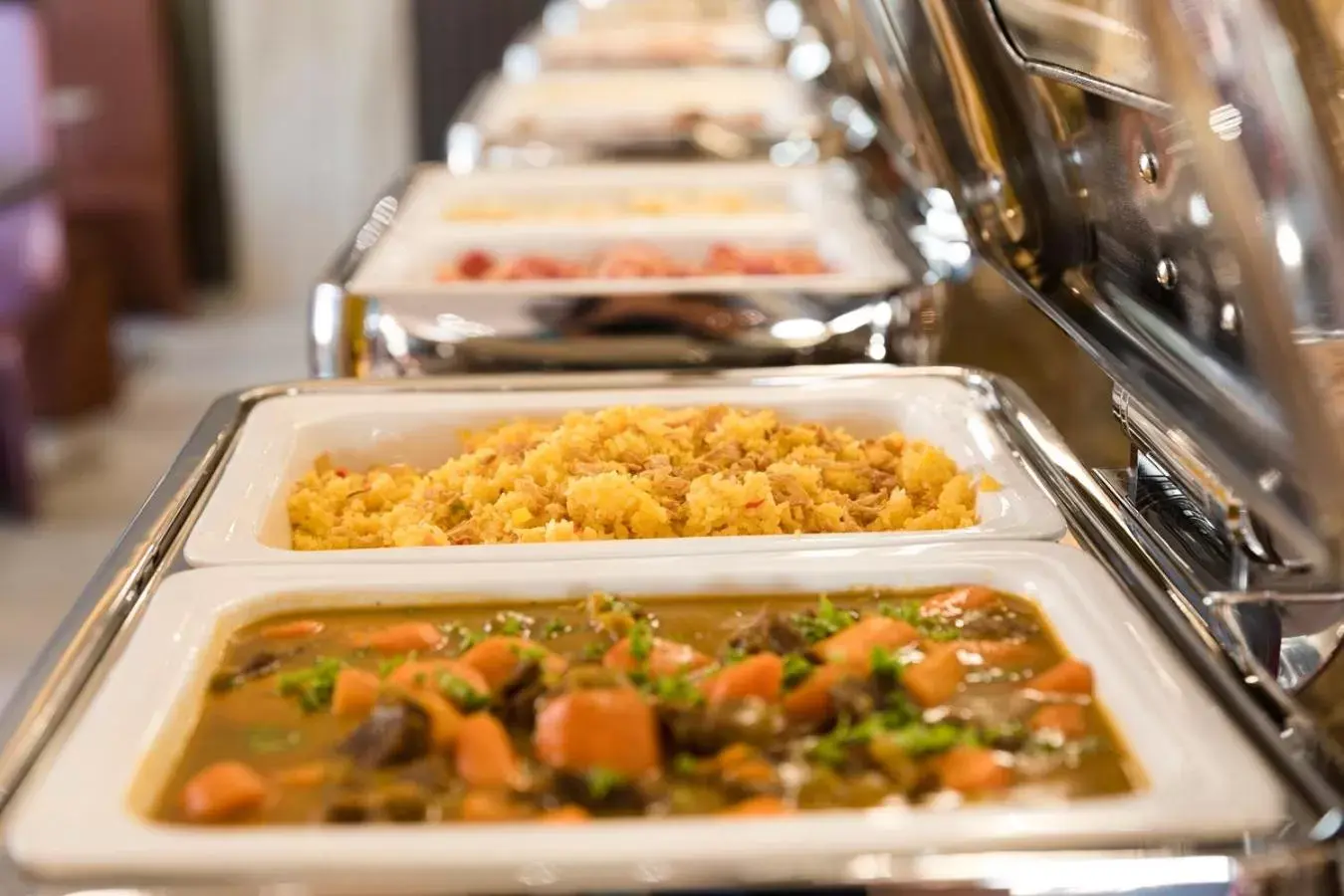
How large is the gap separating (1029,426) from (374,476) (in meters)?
0.62

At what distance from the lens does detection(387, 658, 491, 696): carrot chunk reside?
859 mm

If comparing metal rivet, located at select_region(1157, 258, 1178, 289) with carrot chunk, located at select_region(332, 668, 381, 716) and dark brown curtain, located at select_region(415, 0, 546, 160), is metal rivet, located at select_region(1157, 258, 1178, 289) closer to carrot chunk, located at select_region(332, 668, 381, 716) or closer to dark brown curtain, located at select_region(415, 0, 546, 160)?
carrot chunk, located at select_region(332, 668, 381, 716)

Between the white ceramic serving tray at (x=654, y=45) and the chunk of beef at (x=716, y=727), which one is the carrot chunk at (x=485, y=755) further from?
the white ceramic serving tray at (x=654, y=45)

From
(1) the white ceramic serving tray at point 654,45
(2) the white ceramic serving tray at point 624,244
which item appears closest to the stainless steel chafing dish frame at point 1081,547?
(2) the white ceramic serving tray at point 624,244

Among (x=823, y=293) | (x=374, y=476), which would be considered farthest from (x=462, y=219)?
(x=374, y=476)

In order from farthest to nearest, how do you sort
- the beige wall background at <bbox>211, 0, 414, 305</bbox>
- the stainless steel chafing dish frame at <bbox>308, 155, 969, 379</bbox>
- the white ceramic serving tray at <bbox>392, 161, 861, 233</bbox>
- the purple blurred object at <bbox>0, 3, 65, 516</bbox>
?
the beige wall background at <bbox>211, 0, 414, 305</bbox> < the purple blurred object at <bbox>0, 3, 65, 516</bbox> < the white ceramic serving tray at <bbox>392, 161, 861, 233</bbox> < the stainless steel chafing dish frame at <bbox>308, 155, 969, 379</bbox>

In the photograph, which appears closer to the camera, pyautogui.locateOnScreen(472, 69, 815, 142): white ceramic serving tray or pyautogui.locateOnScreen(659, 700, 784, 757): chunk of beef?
pyautogui.locateOnScreen(659, 700, 784, 757): chunk of beef

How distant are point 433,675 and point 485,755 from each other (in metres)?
0.10

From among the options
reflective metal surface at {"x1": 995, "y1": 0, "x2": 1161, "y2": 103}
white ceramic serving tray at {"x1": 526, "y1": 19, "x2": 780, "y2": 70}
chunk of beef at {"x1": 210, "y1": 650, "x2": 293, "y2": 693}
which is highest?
reflective metal surface at {"x1": 995, "y1": 0, "x2": 1161, "y2": 103}

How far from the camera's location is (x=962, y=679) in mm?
897

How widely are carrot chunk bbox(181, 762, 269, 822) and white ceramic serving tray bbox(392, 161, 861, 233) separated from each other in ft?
4.67

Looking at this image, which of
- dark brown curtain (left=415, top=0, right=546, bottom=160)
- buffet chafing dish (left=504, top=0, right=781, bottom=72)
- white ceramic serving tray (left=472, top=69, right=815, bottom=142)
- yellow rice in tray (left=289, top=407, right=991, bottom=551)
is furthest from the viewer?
dark brown curtain (left=415, top=0, right=546, bottom=160)

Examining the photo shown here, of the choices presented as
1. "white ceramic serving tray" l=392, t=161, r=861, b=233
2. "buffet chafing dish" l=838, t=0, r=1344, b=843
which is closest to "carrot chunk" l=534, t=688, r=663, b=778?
"buffet chafing dish" l=838, t=0, r=1344, b=843

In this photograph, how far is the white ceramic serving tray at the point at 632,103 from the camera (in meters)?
2.80
